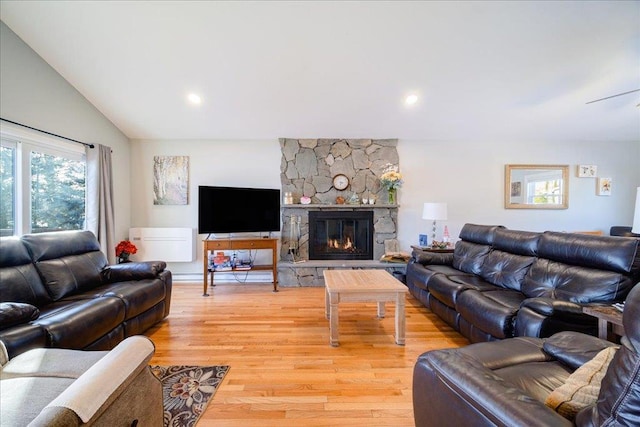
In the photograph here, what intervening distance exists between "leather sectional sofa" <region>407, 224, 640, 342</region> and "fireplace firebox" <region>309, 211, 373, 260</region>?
1.34 metres

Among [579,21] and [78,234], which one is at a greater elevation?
[579,21]

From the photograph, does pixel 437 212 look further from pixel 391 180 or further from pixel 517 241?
pixel 517 241

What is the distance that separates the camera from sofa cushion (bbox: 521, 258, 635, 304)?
1966mm

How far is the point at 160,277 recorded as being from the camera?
2916 mm

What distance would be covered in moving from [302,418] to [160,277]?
6.97 ft

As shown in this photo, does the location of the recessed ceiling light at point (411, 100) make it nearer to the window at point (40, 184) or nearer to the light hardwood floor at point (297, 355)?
the light hardwood floor at point (297, 355)

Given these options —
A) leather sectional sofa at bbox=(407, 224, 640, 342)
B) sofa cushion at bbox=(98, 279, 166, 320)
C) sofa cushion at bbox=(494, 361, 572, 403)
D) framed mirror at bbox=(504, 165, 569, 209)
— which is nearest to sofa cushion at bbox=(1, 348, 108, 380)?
sofa cushion at bbox=(98, 279, 166, 320)

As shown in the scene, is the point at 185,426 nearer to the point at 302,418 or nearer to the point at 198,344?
the point at 302,418

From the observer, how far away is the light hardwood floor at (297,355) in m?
1.68

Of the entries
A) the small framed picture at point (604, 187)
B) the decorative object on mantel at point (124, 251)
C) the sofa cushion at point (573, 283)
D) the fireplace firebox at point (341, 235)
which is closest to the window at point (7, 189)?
the decorative object on mantel at point (124, 251)

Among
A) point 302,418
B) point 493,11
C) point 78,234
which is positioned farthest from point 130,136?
point 493,11

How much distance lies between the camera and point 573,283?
220cm

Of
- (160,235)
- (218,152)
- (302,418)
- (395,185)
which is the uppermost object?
(218,152)

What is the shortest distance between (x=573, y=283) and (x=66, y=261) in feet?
14.6
